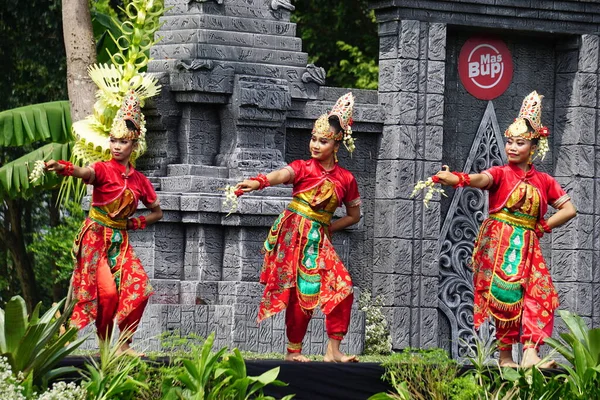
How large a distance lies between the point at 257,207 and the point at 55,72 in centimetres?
973

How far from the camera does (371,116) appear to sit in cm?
1384

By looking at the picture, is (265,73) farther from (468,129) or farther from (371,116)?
(468,129)

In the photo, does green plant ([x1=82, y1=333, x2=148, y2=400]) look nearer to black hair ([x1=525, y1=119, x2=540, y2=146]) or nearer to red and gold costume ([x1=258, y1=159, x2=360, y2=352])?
red and gold costume ([x1=258, y1=159, x2=360, y2=352])

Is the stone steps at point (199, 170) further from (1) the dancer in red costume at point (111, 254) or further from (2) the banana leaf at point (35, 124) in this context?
(2) the banana leaf at point (35, 124)

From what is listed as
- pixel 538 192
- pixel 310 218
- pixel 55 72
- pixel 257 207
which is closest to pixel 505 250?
pixel 538 192

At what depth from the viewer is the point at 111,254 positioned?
10820 mm

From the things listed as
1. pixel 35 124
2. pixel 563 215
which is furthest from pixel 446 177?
pixel 35 124

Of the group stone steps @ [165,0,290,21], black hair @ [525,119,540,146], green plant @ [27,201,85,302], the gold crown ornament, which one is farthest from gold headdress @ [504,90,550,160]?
green plant @ [27,201,85,302]

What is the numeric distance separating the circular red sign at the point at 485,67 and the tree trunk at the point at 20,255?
10178 millimetres

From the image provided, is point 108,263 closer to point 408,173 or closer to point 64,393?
point 64,393

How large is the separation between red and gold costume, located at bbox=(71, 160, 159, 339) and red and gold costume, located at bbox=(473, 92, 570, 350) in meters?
2.40

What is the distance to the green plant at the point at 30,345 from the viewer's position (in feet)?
30.9

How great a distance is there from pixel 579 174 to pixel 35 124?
593cm

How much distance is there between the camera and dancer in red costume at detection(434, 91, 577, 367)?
10992mm
